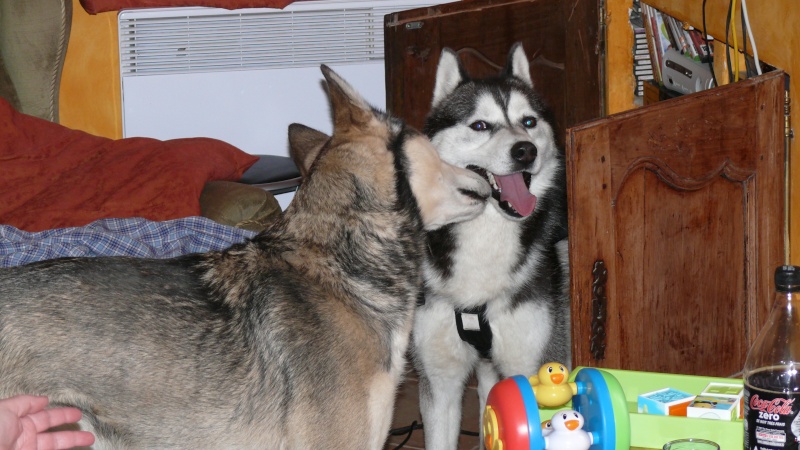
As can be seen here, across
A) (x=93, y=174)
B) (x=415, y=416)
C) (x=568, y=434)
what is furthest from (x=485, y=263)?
(x=93, y=174)

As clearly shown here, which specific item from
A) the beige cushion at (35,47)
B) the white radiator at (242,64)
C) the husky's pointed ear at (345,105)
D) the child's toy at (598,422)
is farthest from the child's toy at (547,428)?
the beige cushion at (35,47)

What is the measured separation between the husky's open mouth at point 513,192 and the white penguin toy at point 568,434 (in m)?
1.28

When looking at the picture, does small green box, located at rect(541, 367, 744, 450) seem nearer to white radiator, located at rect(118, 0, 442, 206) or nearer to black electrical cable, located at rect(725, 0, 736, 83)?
black electrical cable, located at rect(725, 0, 736, 83)

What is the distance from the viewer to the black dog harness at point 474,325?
9.86 feet

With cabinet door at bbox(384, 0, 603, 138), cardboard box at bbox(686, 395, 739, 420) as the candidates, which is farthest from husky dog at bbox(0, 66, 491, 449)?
cabinet door at bbox(384, 0, 603, 138)

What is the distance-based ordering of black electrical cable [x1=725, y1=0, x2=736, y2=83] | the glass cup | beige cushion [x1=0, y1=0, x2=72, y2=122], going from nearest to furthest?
the glass cup < black electrical cable [x1=725, y1=0, x2=736, y2=83] < beige cushion [x1=0, y1=0, x2=72, y2=122]

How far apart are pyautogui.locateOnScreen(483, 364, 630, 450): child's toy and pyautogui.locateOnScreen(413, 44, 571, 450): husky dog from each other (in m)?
1.07

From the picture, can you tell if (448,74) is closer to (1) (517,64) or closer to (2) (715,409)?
(1) (517,64)

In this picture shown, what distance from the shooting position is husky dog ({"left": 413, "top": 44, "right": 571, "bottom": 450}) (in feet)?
9.94

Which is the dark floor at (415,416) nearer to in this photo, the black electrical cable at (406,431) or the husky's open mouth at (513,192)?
the black electrical cable at (406,431)

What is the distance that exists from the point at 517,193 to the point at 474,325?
1.61 ft

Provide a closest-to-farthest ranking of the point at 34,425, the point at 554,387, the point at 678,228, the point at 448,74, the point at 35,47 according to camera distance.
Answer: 1. the point at 34,425
2. the point at 554,387
3. the point at 678,228
4. the point at 448,74
5. the point at 35,47

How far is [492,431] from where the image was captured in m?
1.92

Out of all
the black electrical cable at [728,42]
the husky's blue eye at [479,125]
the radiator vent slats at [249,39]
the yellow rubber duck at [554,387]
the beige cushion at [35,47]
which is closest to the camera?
the yellow rubber duck at [554,387]
